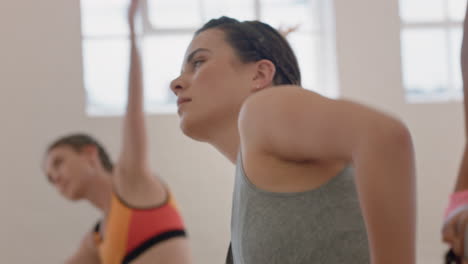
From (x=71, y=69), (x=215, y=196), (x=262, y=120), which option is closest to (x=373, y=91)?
(x=215, y=196)

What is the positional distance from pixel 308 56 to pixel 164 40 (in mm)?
920

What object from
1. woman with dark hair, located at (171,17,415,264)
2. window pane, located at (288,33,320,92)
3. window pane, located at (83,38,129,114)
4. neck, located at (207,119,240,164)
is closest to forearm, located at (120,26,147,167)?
woman with dark hair, located at (171,17,415,264)

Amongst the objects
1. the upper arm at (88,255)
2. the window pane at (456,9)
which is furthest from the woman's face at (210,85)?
the window pane at (456,9)

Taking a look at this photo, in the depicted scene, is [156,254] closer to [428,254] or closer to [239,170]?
[239,170]

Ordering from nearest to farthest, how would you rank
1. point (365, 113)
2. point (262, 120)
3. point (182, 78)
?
point (365, 113) → point (262, 120) → point (182, 78)

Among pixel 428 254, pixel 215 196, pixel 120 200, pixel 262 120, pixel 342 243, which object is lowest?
pixel 428 254

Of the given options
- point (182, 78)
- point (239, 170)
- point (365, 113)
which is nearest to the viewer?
point (365, 113)

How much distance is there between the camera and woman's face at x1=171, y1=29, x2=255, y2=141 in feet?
3.95

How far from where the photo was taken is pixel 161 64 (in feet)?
15.2

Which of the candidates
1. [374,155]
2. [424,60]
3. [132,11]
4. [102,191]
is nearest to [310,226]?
[374,155]

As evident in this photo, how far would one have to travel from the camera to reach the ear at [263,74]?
1227 mm

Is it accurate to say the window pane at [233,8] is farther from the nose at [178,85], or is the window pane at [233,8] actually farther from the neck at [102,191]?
the nose at [178,85]

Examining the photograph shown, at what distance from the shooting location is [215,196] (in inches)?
174

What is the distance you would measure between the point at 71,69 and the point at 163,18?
0.71m
